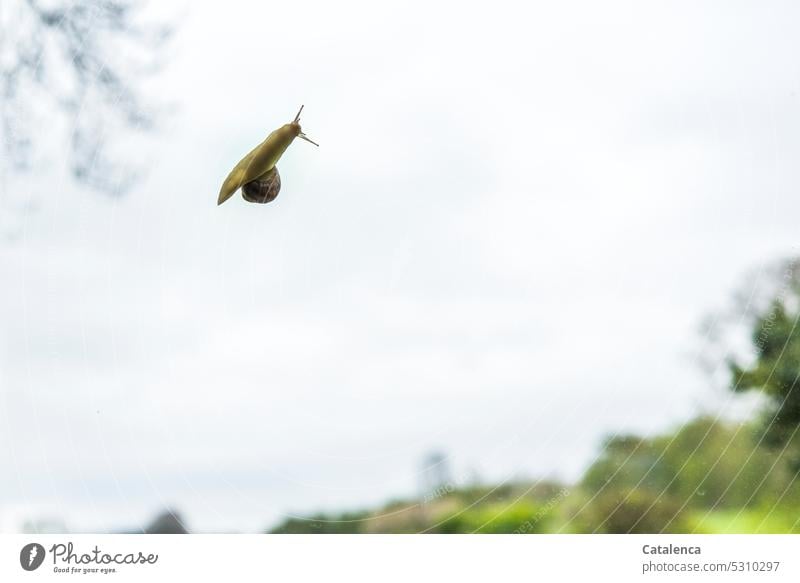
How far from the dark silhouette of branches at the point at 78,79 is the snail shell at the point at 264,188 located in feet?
0.64

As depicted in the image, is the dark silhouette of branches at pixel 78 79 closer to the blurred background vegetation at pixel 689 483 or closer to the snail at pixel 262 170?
the snail at pixel 262 170

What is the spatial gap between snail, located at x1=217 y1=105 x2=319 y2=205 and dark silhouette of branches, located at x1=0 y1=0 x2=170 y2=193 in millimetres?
176

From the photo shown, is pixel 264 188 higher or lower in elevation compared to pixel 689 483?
higher

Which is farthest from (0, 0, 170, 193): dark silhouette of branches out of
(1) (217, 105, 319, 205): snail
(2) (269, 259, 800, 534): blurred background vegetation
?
(2) (269, 259, 800, 534): blurred background vegetation

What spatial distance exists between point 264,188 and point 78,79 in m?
0.36

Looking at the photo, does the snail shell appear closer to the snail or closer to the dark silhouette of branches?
the snail

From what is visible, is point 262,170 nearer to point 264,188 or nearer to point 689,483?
point 264,188

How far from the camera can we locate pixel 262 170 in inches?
50.8

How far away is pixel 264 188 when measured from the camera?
132cm

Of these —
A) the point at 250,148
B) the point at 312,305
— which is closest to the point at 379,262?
the point at 312,305

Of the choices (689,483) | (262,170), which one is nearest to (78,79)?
(262,170)

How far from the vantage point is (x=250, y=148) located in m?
1.33

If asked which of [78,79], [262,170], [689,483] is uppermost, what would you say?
[78,79]

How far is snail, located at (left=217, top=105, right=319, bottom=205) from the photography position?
1.28 m
